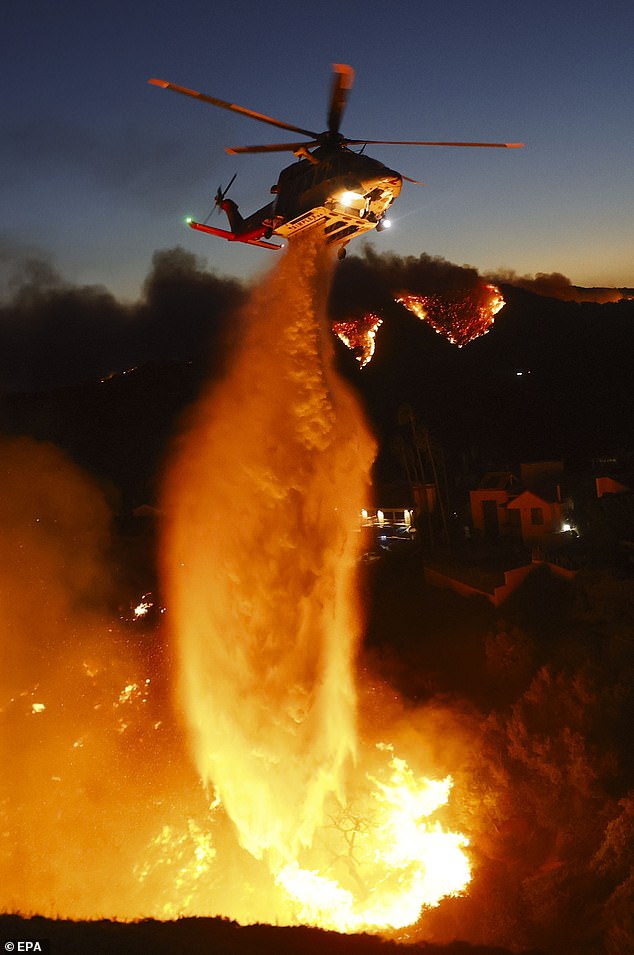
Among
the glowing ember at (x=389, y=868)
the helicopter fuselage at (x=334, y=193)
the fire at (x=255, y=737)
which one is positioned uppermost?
the helicopter fuselage at (x=334, y=193)

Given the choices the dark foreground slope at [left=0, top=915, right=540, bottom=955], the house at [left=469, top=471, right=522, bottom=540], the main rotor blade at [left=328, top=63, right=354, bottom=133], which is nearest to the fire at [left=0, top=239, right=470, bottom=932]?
the main rotor blade at [left=328, top=63, right=354, bottom=133]

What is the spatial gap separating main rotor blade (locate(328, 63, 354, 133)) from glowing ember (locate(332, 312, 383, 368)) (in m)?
75.4

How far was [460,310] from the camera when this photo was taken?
10788 centimetres

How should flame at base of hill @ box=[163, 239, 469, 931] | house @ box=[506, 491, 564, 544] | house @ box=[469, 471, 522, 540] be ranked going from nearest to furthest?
flame at base of hill @ box=[163, 239, 469, 931]
house @ box=[506, 491, 564, 544]
house @ box=[469, 471, 522, 540]

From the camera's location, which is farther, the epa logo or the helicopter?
the helicopter

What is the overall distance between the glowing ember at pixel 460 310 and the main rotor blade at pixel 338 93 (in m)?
82.5

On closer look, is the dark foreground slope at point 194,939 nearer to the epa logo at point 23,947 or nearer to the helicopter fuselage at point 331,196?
the epa logo at point 23,947

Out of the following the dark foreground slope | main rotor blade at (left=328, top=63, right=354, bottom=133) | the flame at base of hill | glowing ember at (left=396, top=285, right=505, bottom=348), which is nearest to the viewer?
the dark foreground slope

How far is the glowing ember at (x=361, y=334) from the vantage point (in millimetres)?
91062

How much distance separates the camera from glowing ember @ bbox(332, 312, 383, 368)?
91.1 meters

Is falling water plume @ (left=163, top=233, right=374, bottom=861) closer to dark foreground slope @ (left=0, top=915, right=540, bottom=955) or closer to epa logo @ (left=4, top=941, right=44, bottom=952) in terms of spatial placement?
dark foreground slope @ (left=0, top=915, right=540, bottom=955)

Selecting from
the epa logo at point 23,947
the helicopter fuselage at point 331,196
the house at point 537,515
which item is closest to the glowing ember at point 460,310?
the house at point 537,515

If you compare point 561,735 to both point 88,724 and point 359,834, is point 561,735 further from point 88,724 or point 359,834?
point 88,724

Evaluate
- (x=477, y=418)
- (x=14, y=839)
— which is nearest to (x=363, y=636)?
(x=14, y=839)
